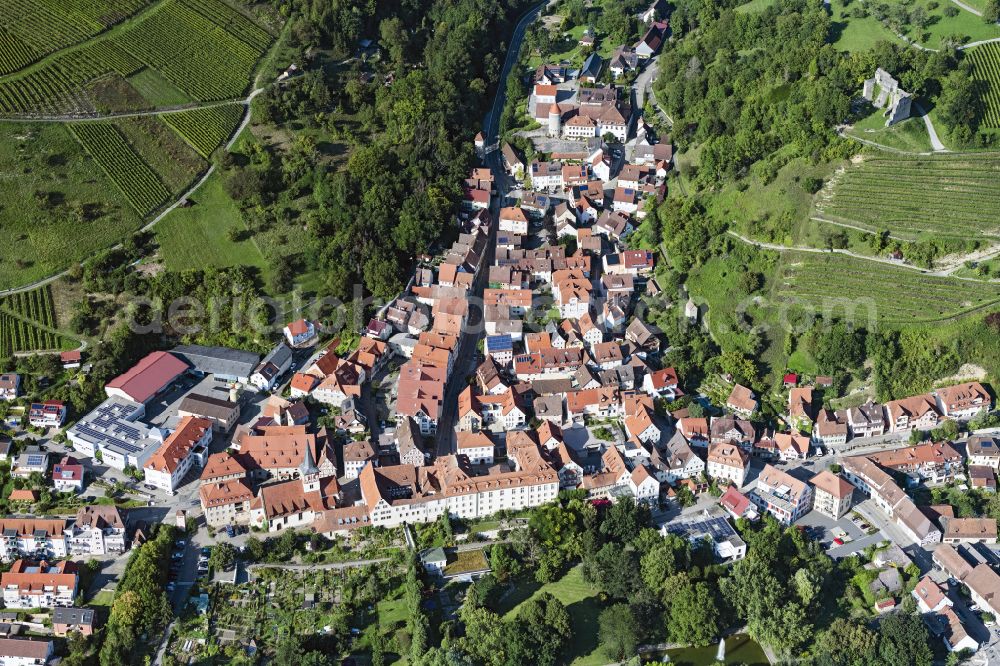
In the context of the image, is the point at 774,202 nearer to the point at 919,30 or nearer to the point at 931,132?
the point at 931,132

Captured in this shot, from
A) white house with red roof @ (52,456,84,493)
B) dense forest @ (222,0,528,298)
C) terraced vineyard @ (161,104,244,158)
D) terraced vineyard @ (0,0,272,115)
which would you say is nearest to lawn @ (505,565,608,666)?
white house with red roof @ (52,456,84,493)

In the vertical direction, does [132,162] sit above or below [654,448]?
above

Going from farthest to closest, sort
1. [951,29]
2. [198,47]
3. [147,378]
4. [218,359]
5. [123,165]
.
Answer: [198,47] < [951,29] < [123,165] < [218,359] < [147,378]

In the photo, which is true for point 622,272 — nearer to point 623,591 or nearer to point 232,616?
point 623,591

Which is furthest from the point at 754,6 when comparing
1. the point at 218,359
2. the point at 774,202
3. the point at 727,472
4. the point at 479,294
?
the point at 218,359

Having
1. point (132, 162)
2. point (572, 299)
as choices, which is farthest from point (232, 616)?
point (132, 162)

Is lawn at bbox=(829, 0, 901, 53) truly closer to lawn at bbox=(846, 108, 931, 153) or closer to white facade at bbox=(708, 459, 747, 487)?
lawn at bbox=(846, 108, 931, 153)
